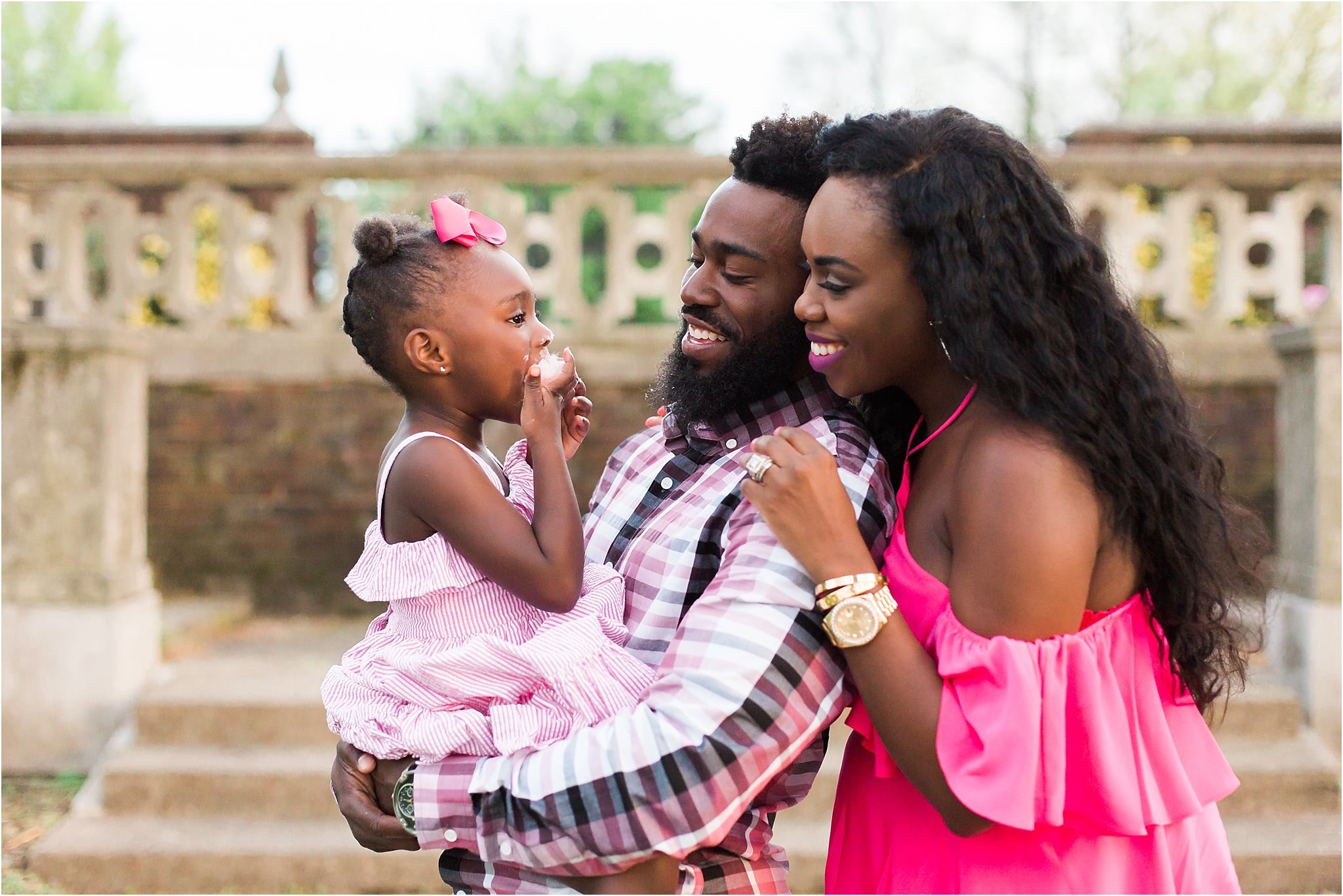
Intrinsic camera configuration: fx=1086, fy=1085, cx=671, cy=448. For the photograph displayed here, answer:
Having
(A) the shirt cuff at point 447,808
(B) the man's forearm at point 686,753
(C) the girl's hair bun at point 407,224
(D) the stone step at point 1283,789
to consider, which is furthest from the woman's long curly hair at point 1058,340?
(D) the stone step at point 1283,789

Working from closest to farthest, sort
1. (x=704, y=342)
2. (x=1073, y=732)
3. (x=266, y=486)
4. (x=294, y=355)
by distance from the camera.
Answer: (x=1073, y=732) → (x=704, y=342) → (x=294, y=355) → (x=266, y=486)

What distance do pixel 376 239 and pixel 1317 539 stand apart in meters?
5.17

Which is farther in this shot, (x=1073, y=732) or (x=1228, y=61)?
(x=1228, y=61)

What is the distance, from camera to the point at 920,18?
19.6 m

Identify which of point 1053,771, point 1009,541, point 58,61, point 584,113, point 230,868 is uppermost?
point 58,61

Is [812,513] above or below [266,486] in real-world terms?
above

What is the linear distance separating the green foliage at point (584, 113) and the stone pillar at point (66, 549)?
13823mm

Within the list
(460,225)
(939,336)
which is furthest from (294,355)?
(939,336)

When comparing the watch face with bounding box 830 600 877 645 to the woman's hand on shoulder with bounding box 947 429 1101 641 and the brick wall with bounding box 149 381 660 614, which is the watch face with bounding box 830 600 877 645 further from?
the brick wall with bounding box 149 381 660 614

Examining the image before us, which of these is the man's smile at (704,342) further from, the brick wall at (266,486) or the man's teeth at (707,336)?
the brick wall at (266,486)

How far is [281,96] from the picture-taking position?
344 inches

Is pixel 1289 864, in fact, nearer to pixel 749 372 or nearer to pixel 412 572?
pixel 749 372

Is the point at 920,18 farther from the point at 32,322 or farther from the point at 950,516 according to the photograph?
the point at 950,516

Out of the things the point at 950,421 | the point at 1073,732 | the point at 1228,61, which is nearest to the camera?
the point at 1073,732
